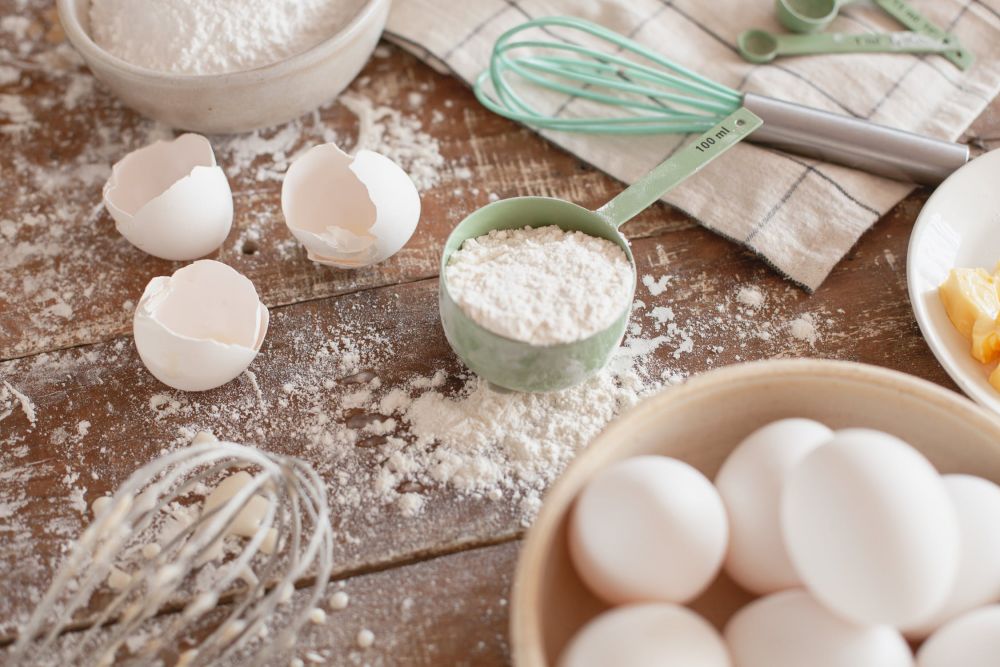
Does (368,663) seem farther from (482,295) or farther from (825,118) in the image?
(825,118)

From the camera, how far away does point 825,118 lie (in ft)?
3.34

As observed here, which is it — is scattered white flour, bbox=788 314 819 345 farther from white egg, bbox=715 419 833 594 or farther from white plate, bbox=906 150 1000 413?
white egg, bbox=715 419 833 594

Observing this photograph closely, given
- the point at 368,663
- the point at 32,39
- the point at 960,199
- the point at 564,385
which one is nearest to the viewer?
the point at 368,663

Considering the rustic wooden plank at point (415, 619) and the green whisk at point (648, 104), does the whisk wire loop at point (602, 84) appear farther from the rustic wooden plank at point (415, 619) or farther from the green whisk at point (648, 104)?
the rustic wooden plank at point (415, 619)

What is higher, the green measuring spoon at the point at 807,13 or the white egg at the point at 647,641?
the green measuring spoon at the point at 807,13

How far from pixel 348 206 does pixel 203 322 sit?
0.20m

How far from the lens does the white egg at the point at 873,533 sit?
57 centimetres

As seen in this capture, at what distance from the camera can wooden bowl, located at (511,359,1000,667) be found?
65 cm

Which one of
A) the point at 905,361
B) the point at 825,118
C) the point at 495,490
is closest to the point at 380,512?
the point at 495,490

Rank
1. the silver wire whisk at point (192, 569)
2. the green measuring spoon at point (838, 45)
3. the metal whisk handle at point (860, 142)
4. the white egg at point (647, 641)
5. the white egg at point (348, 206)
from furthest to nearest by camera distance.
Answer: the green measuring spoon at point (838, 45) < the metal whisk handle at point (860, 142) < the white egg at point (348, 206) < the silver wire whisk at point (192, 569) < the white egg at point (647, 641)

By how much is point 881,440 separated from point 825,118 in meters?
0.53

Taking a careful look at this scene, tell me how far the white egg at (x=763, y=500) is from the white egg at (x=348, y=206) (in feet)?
1.42

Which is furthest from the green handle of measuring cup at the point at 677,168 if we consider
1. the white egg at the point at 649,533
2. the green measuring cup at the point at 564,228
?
the white egg at the point at 649,533

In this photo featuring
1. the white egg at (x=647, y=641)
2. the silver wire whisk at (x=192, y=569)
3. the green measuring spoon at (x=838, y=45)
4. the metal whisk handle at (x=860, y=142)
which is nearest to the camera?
the white egg at (x=647, y=641)
